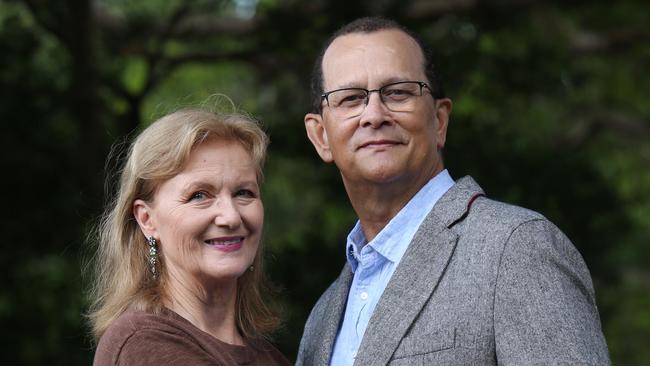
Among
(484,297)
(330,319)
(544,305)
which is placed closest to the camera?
(544,305)

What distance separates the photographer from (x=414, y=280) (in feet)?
9.00

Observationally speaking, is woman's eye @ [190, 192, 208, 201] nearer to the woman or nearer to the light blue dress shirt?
the woman

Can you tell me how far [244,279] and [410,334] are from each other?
0.86 metres

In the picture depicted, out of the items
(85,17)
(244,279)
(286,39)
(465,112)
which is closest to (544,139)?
(465,112)

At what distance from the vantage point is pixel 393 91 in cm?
302

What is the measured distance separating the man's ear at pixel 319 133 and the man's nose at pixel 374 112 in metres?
0.26

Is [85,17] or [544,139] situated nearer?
[85,17]

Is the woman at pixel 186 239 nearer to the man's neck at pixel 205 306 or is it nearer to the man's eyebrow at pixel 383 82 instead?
the man's neck at pixel 205 306

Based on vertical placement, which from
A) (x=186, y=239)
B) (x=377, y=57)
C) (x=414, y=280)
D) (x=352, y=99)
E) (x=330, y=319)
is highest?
(x=377, y=57)

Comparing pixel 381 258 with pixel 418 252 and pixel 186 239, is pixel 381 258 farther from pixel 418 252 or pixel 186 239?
pixel 186 239

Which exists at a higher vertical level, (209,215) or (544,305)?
(209,215)

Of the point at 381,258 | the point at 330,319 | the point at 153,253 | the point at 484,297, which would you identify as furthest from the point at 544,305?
the point at 153,253

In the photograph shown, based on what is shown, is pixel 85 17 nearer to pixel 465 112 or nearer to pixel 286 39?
pixel 286 39

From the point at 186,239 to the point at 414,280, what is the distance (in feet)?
2.25
